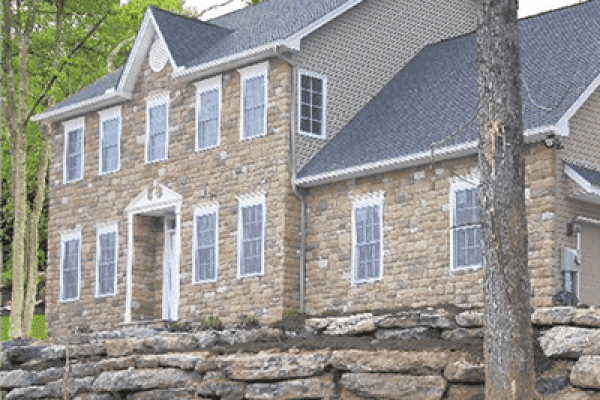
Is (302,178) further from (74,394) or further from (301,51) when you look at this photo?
(74,394)

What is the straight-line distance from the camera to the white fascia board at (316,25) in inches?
974

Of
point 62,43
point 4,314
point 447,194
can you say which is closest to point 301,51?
point 447,194

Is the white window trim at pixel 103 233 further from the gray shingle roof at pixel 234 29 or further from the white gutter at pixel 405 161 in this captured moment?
the white gutter at pixel 405 161

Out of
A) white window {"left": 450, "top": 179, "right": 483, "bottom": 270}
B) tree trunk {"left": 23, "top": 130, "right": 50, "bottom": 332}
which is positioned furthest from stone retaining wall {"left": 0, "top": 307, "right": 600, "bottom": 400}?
tree trunk {"left": 23, "top": 130, "right": 50, "bottom": 332}

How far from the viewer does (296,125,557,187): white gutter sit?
2070 cm

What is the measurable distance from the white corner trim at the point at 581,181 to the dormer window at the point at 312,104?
21.3 ft

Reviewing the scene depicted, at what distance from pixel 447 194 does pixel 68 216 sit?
11.8 meters

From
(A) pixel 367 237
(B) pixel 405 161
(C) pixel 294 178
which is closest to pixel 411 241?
(A) pixel 367 237

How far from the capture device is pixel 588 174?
21125mm

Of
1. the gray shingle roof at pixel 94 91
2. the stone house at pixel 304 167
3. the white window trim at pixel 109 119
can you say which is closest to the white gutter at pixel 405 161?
the stone house at pixel 304 167

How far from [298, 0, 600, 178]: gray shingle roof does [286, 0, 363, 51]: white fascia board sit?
7.10 ft

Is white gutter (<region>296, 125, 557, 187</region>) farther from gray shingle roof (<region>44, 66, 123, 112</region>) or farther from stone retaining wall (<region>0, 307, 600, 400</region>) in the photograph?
gray shingle roof (<region>44, 66, 123, 112</region>)

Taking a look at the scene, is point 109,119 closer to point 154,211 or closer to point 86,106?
point 86,106

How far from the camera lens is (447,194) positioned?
22.5 m
